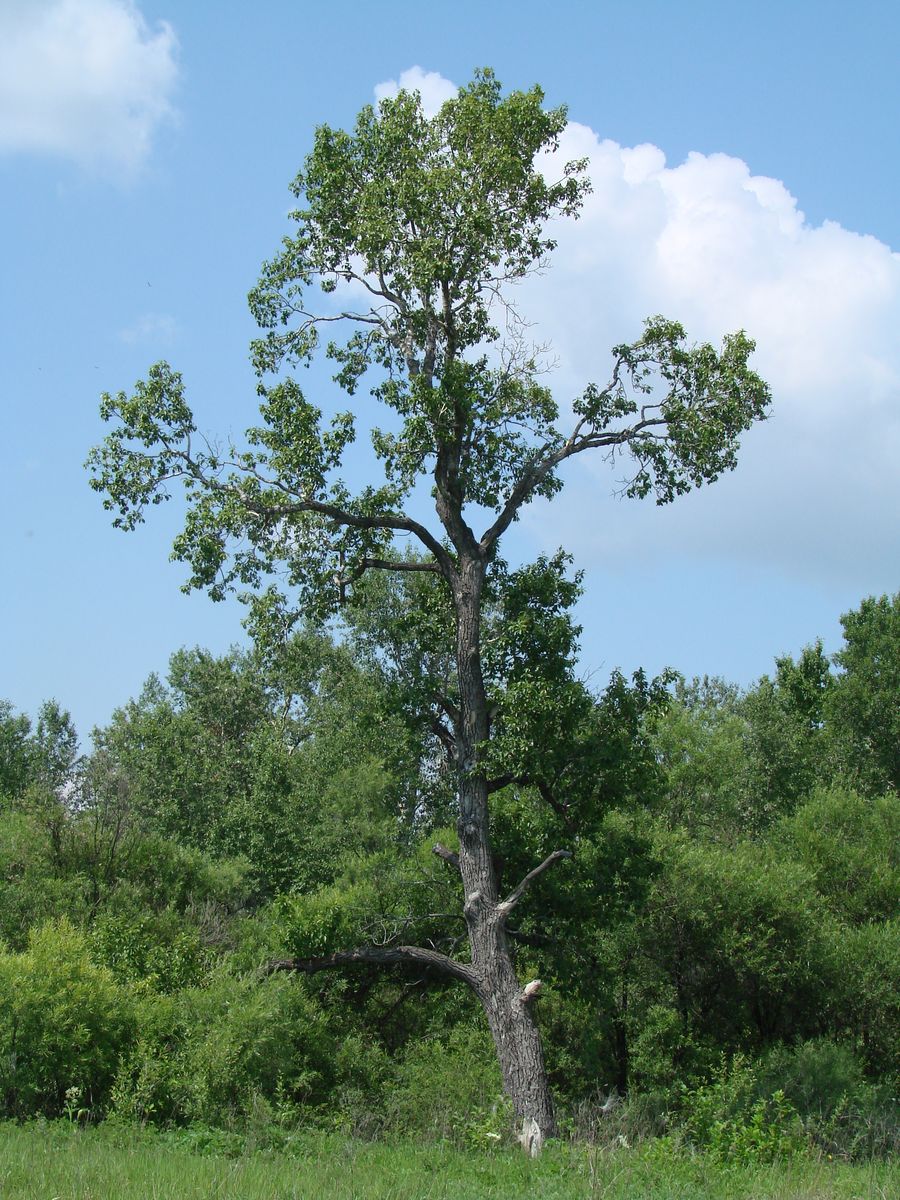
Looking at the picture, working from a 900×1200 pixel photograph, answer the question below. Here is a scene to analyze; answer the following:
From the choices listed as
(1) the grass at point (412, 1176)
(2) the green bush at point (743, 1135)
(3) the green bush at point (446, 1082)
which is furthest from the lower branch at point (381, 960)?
(1) the grass at point (412, 1176)

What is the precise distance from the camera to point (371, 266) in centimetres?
1966

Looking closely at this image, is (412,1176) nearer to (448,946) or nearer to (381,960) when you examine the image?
(381,960)

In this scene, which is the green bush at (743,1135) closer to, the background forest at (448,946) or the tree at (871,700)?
the background forest at (448,946)

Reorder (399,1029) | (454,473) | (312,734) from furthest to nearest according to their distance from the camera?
(312,734) → (399,1029) → (454,473)

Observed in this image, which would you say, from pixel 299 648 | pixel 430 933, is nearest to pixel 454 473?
pixel 299 648

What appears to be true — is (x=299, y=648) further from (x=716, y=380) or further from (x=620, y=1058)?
(x=620, y=1058)

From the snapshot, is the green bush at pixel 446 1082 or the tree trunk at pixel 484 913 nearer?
the tree trunk at pixel 484 913

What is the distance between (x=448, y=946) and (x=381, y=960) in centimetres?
309

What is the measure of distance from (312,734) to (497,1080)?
31.7 m

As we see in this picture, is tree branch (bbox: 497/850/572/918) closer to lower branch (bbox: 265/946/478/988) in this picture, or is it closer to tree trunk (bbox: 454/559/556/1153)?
tree trunk (bbox: 454/559/556/1153)

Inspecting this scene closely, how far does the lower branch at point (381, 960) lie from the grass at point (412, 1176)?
568 centimetres

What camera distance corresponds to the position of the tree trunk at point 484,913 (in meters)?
16.3

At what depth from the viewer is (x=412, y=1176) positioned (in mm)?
9461

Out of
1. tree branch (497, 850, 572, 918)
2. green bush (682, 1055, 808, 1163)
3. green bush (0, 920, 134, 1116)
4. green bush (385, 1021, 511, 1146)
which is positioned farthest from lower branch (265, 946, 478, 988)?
green bush (682, 1055, 808, 1163)
